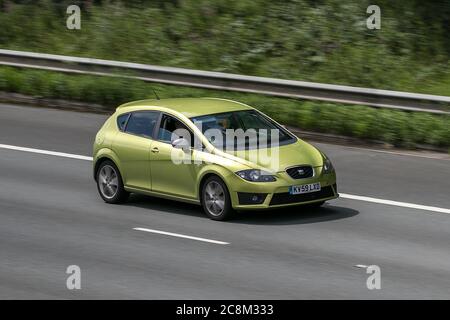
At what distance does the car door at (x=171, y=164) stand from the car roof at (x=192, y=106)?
214 millimetres

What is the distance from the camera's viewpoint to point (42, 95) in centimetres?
2431

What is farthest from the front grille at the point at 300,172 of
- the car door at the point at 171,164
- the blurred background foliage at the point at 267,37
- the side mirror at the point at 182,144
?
the blurred background foliage at the point at 267,37

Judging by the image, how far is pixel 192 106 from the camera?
54.1 ft

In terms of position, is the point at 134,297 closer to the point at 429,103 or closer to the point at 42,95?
the point at 429,103

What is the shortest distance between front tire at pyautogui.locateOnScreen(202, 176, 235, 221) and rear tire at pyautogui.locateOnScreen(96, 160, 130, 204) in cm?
171

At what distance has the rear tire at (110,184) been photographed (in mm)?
16766

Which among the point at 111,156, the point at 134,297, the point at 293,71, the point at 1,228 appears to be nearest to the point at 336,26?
the point at 293,71

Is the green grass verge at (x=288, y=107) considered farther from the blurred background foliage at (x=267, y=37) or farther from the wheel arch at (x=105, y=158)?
the wheel arch at (x=105, y=158)

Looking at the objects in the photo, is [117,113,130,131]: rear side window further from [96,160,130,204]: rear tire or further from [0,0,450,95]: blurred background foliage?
[0,0,450,95]: blurred background foliage

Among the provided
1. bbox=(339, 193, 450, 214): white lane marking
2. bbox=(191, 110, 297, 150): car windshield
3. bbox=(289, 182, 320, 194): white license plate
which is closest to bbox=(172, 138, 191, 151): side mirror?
bbox=(191, 110, 297, 150): car windshield

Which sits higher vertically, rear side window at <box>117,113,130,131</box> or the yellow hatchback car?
rear side window at <box>117,113,130,131</box>

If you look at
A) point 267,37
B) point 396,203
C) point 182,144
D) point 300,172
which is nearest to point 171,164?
point 182,144

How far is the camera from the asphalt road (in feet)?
40.4

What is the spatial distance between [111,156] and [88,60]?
7.93 metres
